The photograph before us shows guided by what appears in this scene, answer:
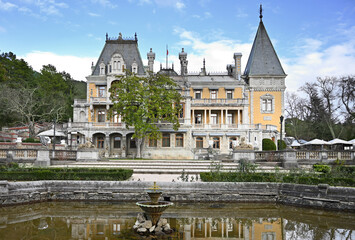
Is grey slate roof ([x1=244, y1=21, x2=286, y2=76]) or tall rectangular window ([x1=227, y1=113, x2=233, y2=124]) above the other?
grey slate roof ([x1=244, y1=21, x2=286, y2=76])

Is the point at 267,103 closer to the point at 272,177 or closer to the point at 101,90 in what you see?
the point at 101,90

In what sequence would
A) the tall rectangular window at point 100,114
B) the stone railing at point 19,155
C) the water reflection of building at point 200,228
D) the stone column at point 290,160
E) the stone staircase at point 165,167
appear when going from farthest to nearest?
the tall rectangular window at point 100,114 → the stone railing at point 19,155 → the stone column at point 290,160 → the stone staircase at point 165,167 → the water reflection of building at point 200,228

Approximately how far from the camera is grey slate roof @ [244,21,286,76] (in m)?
47.9

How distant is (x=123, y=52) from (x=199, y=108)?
46.5 feet

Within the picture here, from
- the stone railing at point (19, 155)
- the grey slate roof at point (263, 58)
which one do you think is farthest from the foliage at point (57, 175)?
the grey slate roof at point (263, 58)

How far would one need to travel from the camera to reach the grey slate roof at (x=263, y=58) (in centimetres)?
4794

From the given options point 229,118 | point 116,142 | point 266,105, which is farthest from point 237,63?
point 116,142

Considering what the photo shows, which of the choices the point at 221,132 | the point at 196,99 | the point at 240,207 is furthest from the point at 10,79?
the point at 240,207

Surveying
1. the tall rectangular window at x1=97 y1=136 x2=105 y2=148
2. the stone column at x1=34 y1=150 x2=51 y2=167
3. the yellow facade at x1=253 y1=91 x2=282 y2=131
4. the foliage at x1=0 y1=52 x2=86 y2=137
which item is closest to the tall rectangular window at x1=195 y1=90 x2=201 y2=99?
the yellow facade at x1=253 y1=91 x2=282 y2=131

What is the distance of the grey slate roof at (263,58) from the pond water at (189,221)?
3677cm

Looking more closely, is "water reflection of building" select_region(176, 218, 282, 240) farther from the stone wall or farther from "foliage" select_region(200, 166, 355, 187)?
"foliage" select_region(200, 166, 355, 187)

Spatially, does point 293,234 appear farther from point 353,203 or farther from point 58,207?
point 58,207

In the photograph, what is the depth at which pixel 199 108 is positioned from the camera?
149 feet

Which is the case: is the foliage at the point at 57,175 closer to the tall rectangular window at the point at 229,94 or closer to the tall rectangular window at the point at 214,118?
the tall rectangular window at the point at 214,118
